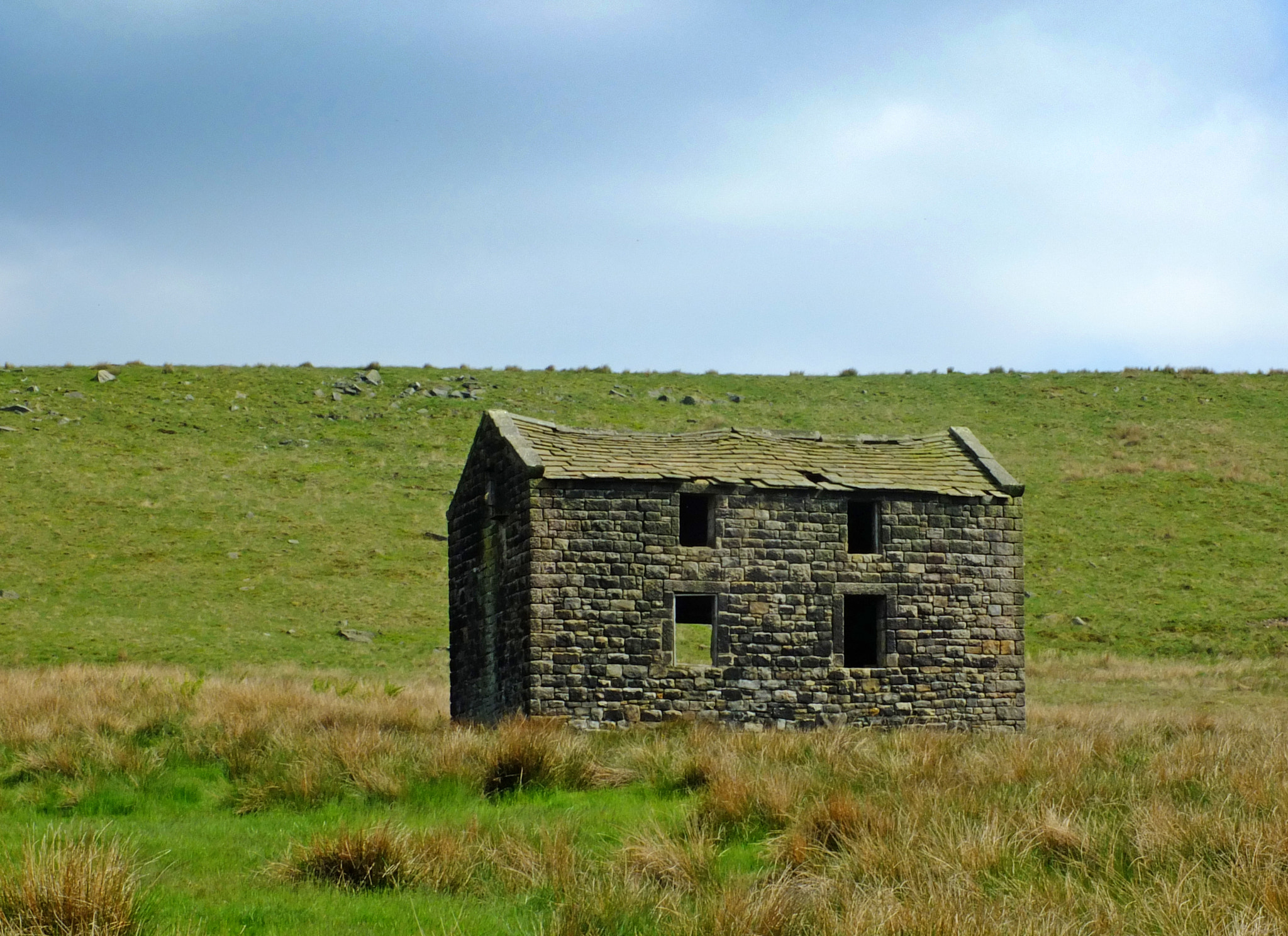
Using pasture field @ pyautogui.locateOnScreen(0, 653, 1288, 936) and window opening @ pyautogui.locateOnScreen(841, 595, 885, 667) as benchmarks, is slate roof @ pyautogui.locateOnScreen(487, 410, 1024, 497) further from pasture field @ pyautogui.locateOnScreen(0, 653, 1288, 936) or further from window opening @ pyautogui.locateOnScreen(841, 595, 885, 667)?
pasture field @ pyautogui.locateOnScreen(0, 653, 1288, 936)

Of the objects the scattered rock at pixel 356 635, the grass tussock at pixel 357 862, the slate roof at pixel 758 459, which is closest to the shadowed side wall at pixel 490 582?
the slate roof at pixel 758 459

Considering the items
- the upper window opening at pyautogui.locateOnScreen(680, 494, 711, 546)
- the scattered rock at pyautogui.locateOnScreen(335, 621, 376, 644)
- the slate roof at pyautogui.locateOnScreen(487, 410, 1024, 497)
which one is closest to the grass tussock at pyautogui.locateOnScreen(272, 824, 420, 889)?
the slate roof at pyautogui.locateOnScreen(487, 410, 1024, 497)

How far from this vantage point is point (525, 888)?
8.41 metres

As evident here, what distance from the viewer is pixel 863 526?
67.2 ft

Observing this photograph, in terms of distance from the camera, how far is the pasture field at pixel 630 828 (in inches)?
290

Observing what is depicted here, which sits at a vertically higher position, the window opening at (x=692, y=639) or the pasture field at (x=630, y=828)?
the pasture field at (x=630, y=828)

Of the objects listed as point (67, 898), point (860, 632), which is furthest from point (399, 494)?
point (67, 898)

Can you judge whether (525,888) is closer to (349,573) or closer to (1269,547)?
(349,573)

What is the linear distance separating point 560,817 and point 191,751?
5.60 meters

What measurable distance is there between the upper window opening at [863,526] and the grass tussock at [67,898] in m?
14.4

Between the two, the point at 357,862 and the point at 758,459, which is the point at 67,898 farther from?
the point at 758,459

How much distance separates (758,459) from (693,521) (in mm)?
2424

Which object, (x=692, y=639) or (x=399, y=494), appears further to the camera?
(x=399, y=494)

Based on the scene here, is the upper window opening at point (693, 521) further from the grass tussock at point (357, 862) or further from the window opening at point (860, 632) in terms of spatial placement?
the grass tussock at point (357, 862)
